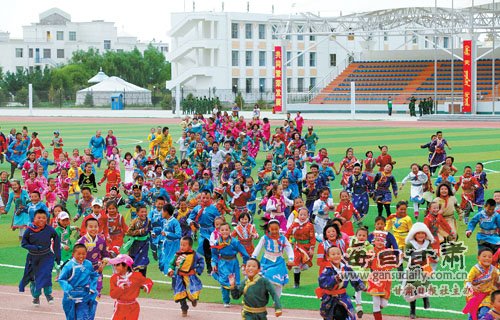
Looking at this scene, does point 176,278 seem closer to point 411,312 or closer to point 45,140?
point 411,312

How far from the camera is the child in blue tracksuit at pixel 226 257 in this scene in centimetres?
1492

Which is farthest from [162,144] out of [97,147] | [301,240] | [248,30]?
[248,30]

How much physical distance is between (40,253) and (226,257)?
283cm

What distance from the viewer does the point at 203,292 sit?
1619 cm

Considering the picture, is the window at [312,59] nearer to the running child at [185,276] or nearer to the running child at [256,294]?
the running child at [185,276]

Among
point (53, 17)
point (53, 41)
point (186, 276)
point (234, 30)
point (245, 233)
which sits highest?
point (53, 17)

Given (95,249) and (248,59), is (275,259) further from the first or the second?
(248,59)

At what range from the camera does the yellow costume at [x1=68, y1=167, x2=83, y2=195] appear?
2411 cm

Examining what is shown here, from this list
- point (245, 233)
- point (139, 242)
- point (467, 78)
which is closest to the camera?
point (245, 233)

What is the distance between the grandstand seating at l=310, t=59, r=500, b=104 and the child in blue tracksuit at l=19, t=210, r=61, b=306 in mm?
60137

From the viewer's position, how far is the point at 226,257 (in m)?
15.0

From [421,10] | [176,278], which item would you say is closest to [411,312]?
[176,278]

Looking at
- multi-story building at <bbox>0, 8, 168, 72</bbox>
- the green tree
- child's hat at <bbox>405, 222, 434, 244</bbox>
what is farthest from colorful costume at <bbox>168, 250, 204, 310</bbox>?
multi-story building at <bbox>0, 8, 168, 72</bbox>

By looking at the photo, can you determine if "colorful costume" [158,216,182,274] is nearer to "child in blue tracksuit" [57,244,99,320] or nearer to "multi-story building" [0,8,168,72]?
"child in blue tracksuit" [57,244,99,320]
